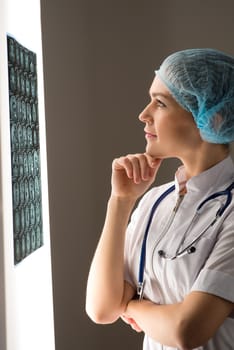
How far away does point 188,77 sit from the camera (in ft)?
4.87

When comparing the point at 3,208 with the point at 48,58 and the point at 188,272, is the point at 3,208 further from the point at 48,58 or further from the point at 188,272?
the point at 48,58

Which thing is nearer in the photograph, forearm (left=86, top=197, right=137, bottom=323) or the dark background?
forearm (left=86, top=197, right=137, bottom=323)

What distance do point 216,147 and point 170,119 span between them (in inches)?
6.6

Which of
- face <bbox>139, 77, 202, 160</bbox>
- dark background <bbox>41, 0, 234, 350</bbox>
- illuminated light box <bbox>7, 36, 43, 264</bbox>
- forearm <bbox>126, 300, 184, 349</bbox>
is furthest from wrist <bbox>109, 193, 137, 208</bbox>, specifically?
dark background <bbox>41, 0, 234, 350</bbox>

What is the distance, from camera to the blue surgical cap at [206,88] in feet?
4.85

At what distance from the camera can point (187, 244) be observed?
57.4 inches

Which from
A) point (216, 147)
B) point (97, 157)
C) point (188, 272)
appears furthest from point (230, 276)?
point (97, 157)

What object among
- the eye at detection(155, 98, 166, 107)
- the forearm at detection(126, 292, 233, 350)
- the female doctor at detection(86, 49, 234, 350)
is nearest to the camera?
the forearm at detection(126, 292, 233, 350)

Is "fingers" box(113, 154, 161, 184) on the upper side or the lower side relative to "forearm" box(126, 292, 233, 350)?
upper

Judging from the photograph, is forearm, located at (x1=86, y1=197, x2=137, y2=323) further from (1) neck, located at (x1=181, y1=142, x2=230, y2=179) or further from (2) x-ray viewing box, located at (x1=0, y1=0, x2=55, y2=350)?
(2) x-ray viewing box, located at (x1=0, y1=0, x2=55, y2=350)

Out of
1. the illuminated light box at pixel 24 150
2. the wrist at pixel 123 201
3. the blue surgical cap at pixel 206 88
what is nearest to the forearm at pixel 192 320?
the wrist at pixel 123 201

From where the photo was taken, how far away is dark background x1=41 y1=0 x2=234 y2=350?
263cm

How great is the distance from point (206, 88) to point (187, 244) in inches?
17.4

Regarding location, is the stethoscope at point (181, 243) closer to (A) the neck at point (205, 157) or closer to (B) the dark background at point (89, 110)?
(A) the neck at point (205, 157)
